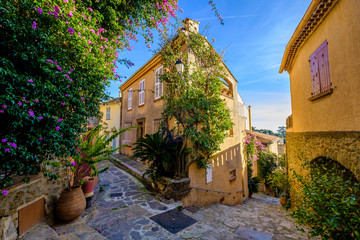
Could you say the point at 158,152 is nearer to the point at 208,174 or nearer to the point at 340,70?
the point at 208,174

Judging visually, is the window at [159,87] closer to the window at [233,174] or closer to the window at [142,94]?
the window at [142,94]

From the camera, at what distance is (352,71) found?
3.41m

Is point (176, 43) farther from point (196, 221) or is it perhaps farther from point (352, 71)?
point (196, 221)

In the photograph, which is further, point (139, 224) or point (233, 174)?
point (233, 174)

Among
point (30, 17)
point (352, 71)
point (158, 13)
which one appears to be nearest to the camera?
point (30, 17)

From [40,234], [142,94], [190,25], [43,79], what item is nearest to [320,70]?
[190,25]

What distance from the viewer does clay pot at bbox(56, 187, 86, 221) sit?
315 cm

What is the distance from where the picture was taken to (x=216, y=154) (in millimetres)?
7121

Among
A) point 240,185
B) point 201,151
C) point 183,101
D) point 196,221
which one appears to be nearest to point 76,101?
point 183,101

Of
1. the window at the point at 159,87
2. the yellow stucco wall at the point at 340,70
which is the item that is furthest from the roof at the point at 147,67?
the yellow stucco wall at the point at 340,70

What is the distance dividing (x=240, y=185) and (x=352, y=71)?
7.70m

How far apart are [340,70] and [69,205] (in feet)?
23.3

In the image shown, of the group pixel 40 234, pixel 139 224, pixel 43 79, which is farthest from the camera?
pixel 139 224

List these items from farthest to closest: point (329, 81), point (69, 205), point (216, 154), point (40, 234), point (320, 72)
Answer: point (216, 154)
point (320, 72)
point (329, 81)
point (69, 205)
point (40, 234)
